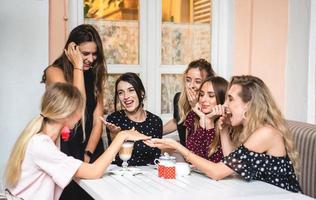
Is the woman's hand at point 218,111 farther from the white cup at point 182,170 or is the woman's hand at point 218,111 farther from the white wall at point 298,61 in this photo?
the white wall at point 298,61

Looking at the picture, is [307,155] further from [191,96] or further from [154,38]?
[154,38]

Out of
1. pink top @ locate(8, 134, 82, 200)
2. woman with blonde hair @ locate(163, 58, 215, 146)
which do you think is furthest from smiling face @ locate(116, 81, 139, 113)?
pink top @ locate(8, 134, 82, 200)

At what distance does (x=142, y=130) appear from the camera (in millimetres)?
Answer: 2898

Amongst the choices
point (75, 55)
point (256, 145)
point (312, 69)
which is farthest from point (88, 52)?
point (312, 69)

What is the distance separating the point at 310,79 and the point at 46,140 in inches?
95.9

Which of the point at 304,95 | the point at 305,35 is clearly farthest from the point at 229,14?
the point at 304,95

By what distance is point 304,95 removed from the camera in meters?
3.90

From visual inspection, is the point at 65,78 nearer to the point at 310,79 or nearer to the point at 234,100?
the point at 234,100

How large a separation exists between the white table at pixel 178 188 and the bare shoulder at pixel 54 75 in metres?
0.74

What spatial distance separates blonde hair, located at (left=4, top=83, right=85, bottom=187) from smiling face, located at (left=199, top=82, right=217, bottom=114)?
0.83 meters

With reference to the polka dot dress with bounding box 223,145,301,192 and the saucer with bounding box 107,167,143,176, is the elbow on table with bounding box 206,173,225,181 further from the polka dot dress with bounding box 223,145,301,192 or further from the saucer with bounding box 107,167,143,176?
the saucer with bounding box 107,167,143,176

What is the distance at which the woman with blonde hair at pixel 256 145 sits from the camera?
7.11 feet

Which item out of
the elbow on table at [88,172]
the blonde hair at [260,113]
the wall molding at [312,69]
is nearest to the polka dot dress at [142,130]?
the elbow on table at [88,172]

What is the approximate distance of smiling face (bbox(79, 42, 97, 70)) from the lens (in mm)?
2779
